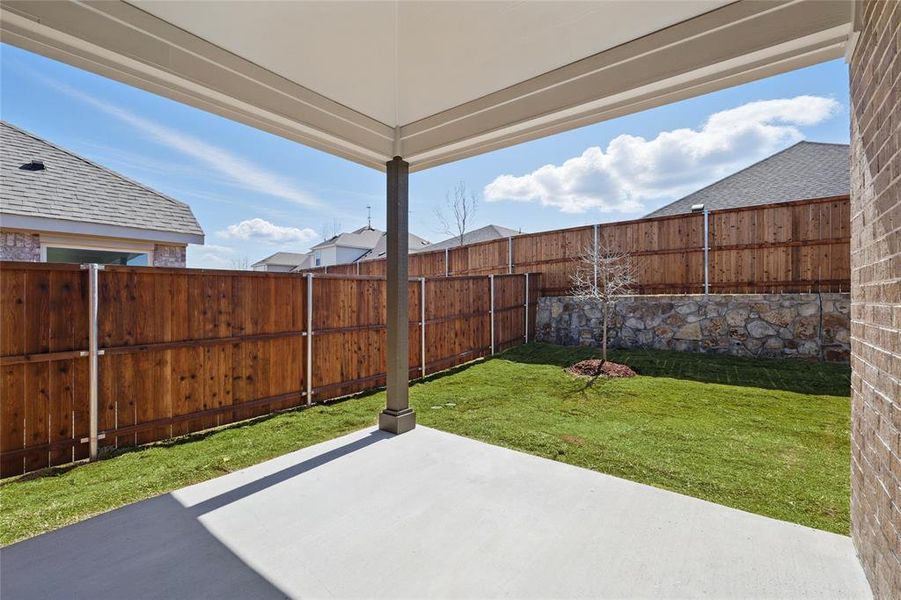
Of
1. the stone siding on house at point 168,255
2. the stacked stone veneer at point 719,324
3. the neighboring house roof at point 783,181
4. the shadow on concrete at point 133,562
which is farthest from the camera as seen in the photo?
the neighboring house roof at point 783,181

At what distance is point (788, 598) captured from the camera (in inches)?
68.1

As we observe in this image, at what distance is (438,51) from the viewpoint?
98.4 inches

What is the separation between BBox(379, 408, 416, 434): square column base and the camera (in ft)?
12.7

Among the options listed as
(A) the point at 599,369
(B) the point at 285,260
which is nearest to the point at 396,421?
(A) the point at 599,369

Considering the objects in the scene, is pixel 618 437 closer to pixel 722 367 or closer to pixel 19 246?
pixel 722 367

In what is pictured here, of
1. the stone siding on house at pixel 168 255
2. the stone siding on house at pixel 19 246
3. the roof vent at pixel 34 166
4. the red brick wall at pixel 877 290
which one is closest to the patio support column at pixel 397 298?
the red brick wall at pixel 877 290

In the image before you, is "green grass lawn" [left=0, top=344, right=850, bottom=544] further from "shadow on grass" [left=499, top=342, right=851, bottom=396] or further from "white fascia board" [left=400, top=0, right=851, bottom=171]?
"white fascia board" [left=400, top=0, right=851, bottom=171]

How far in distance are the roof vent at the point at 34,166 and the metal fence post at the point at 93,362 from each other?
3861 mm

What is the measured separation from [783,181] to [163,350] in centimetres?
1279

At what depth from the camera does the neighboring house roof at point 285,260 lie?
29.7 metres

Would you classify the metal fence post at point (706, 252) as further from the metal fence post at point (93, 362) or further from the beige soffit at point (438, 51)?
the metal fence post at point (93, 362)

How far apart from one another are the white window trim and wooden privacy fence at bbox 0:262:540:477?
9.05ft

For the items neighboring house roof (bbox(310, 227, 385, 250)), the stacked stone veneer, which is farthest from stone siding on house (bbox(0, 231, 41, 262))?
neighboring house roof (bbox(310, 227, 385, 250))

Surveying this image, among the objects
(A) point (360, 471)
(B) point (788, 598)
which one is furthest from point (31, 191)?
(B) point (788, 598)
